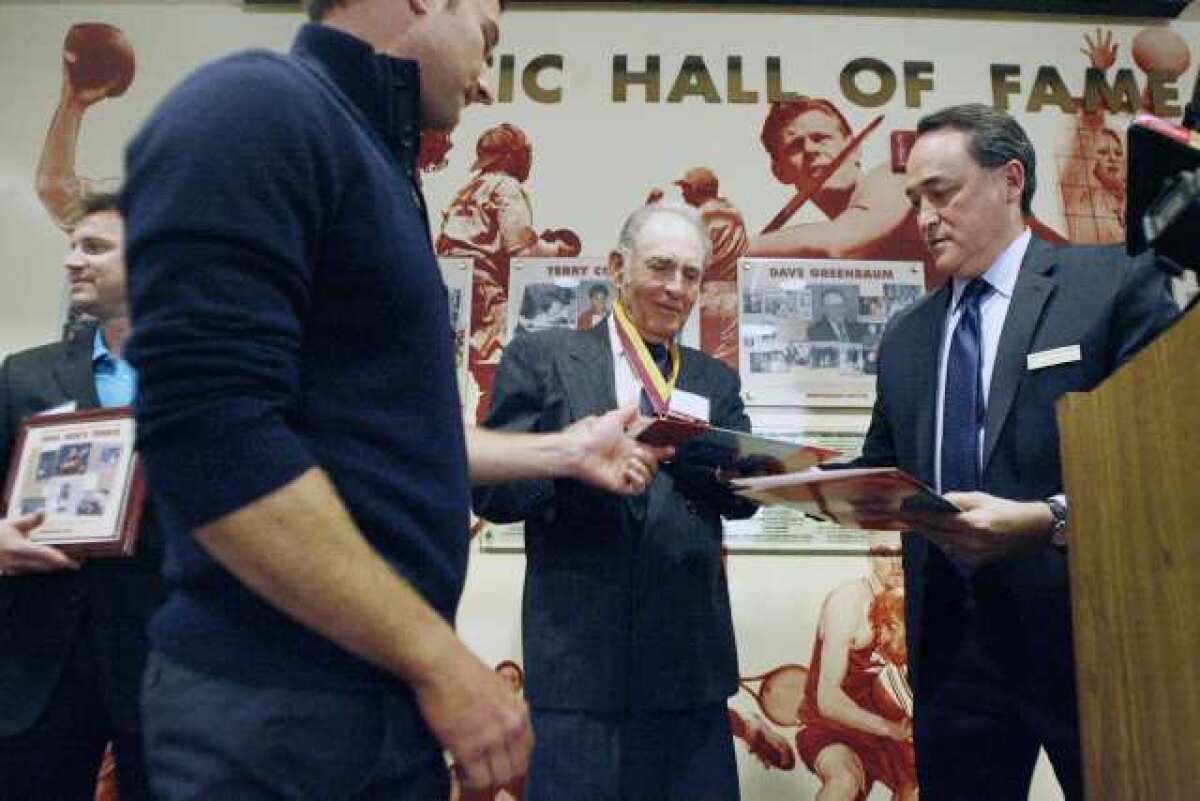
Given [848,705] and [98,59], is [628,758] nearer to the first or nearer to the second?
[848,705]

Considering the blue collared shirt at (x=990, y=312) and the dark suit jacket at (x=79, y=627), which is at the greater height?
the blue collared shirt at (x=990, y=312)

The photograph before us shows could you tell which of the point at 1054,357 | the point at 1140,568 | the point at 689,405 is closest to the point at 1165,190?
the point at 1140,568

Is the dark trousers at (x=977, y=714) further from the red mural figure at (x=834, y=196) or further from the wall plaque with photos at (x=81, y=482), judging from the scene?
the red mural figure at (x=834, y=196)

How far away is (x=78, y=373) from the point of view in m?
2.11

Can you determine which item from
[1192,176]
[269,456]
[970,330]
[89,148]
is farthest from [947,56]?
[269,456]

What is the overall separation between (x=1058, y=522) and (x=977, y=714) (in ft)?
1.24

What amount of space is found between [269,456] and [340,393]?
4.8 inches

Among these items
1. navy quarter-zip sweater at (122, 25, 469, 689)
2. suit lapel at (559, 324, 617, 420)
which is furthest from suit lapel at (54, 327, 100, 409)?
navy quarter-zip sweater at (122, 25, 469, 689)

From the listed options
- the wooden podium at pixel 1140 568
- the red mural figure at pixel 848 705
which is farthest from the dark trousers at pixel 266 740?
the red mural figure at pixel 848 705

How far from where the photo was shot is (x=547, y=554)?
2.01 meters

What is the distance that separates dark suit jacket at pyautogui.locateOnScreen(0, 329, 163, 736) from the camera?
6.18 ft

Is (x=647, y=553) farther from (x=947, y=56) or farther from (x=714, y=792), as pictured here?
(x=947, y=56)

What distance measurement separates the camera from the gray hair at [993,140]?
6.87ft

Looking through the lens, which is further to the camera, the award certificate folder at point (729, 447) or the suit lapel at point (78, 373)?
the suit lapel at point (78, 373)
